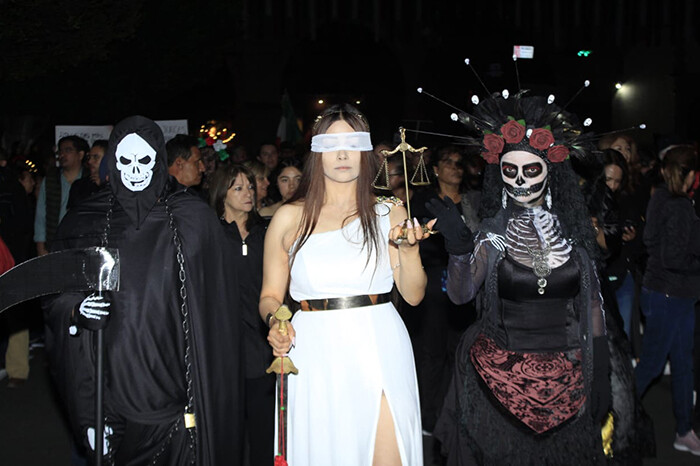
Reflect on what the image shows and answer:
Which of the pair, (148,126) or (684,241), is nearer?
(148,126)

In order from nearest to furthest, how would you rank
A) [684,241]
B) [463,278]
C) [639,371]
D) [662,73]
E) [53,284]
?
[53,284] → [463,278] → [684,241] → [639,371] → [662,73]

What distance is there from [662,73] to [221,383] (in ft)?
69.9

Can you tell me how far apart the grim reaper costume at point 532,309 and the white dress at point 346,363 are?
752 millimetres

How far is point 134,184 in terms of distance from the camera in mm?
5051

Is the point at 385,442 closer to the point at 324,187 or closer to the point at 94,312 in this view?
the point at 324,187

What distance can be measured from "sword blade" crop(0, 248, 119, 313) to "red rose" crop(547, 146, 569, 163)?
2460mm

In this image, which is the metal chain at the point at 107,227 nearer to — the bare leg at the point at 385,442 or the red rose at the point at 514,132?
the bare leg at the point at 385,442

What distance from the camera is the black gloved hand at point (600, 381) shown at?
201 inches

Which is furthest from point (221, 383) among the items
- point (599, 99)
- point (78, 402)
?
point (599, 99)

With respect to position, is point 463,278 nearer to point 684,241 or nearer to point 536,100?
point 536,100

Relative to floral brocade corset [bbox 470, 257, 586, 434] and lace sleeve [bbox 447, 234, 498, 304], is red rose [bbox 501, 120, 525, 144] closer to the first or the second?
lace sleeve [bbox 447, 234, 498, 304]

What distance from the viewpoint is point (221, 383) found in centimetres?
520

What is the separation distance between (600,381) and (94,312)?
2.77m

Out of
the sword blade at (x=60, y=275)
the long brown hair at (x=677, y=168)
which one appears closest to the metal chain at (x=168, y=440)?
the sword blade at (x=60, y=275)
